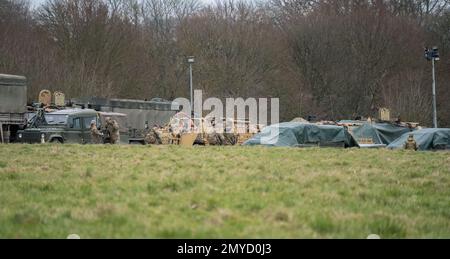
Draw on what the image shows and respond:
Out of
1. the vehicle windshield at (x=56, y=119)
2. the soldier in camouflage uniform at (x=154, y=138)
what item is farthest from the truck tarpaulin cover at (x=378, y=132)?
the vehicle windshield at (x=56, y=119)

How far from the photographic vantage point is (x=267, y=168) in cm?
1359

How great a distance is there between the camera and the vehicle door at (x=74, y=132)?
28250 mm

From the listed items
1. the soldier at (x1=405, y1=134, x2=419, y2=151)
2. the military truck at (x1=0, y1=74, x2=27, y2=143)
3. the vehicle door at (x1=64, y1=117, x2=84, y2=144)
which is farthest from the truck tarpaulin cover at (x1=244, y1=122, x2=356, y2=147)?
the military truck at (x1=0, y1=74, x2=27, y2=143)

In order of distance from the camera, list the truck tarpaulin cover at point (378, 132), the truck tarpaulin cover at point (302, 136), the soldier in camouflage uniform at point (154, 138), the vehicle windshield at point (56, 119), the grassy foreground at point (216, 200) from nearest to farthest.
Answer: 1. the grassy foreground at point (216, 200)
2. the vehicle windshield at point (56, 119)
3. the truck tarpaulin cover at point (302, 136)
4. the soldier in camouflage uniform at point (154, 138)
5. the truck tarpaulin cover at point (378, 132)

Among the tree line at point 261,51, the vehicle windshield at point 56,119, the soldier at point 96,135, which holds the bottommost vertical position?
the soldier at point 96,135

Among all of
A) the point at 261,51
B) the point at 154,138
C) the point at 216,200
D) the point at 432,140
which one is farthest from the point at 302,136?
the point at 261,51

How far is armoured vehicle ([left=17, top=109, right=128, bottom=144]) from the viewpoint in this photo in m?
27.7

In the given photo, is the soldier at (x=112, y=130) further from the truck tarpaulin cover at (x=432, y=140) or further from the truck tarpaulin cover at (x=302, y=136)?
the truck tarpaulin cover at (x=432, y=140)

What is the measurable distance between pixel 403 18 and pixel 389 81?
34.1 ft

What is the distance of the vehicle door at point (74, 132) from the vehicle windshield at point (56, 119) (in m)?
0.25

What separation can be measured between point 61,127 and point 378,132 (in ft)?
58.6

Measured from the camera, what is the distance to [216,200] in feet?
28.4
